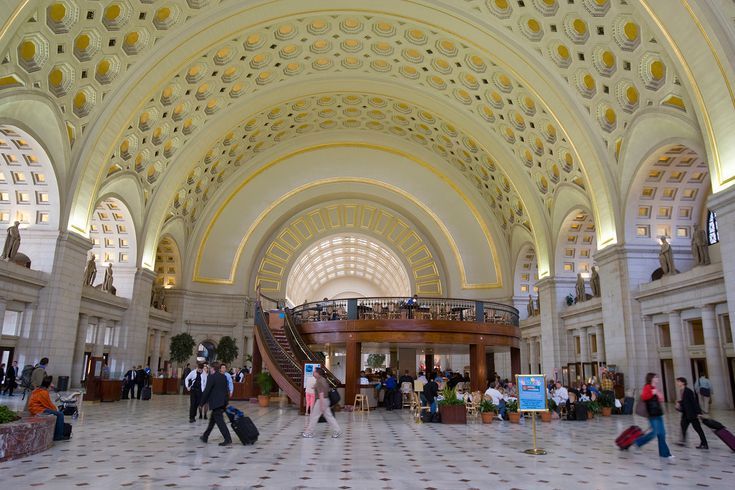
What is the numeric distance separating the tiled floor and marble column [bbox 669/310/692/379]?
18.6 feet

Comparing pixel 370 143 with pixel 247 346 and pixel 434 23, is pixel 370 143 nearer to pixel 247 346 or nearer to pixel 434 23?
pixel 434 23

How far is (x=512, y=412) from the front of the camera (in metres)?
13.9

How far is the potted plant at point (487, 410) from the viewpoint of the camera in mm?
13625

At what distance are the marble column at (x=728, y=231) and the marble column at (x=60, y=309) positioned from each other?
2085cm

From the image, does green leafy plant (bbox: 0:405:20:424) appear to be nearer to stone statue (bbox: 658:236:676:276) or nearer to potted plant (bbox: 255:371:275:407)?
potted plant (bbox: 255:371:275:407)

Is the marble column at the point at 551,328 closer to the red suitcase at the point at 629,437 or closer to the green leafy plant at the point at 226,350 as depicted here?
the red suitcase at the point at 629,437

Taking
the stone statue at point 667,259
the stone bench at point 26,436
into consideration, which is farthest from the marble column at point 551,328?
the stone bench at point 26,436

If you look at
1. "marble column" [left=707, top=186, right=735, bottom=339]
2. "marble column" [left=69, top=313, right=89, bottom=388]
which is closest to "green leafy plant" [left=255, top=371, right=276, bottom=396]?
"marble column" [left=69, top=313, right=89, bottom=388]

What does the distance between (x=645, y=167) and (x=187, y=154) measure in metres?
20.3

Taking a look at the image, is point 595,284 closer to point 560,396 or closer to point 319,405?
point 560,396

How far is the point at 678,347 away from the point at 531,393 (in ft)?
35.4

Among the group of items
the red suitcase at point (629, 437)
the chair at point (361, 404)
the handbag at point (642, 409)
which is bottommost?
the chair at point (361, 404)

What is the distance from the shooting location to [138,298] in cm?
2541

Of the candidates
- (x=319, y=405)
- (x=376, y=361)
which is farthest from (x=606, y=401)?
(x=376, y=361)
